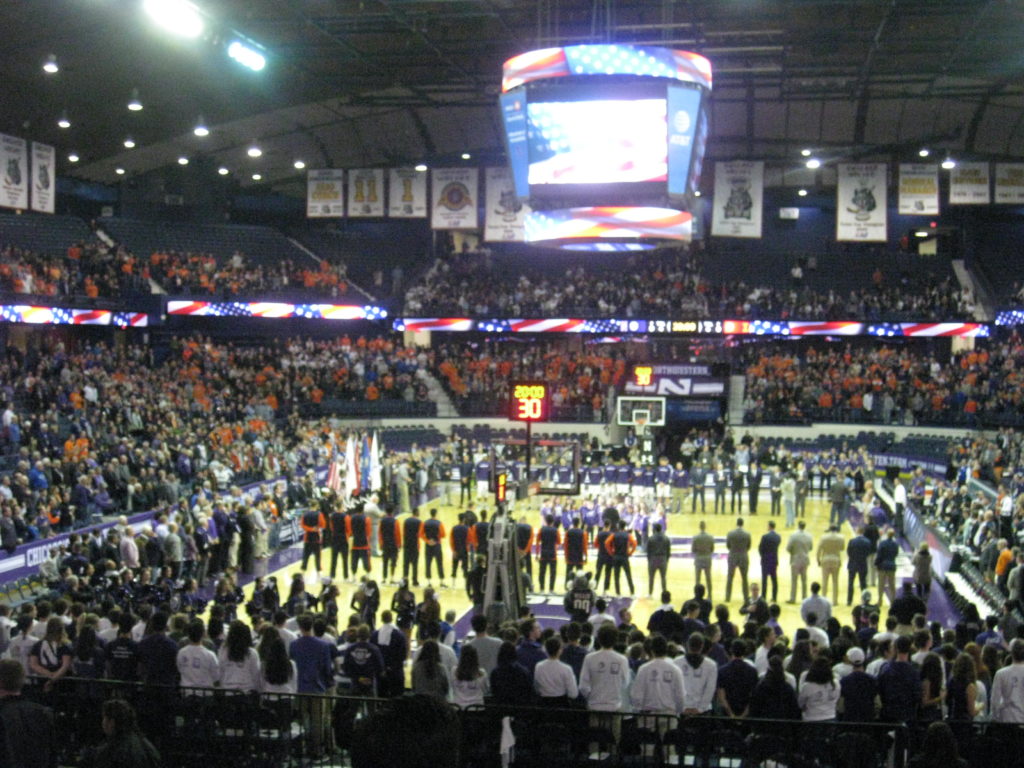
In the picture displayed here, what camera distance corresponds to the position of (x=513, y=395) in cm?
1830

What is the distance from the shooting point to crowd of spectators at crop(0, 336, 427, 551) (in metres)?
22.1

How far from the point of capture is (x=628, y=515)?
2320 centimetres

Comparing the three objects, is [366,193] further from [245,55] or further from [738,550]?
[738,550]

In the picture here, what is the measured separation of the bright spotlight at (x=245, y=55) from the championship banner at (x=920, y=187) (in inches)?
775

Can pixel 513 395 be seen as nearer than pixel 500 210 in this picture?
Yes

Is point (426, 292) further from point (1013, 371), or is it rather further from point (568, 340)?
point (1013, 371)

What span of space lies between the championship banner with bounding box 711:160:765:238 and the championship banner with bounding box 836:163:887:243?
2.41 metres

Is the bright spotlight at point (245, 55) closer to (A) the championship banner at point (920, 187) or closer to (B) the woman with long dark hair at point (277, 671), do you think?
(B) the woman with long dark hair at point (277, 671)

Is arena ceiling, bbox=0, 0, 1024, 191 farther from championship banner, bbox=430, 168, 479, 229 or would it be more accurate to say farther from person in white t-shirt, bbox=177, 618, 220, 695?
person in white t-shirt, bbox=177, 618, 220, 695

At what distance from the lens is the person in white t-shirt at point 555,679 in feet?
30.7

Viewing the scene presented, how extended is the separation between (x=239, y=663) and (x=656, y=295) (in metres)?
36.0

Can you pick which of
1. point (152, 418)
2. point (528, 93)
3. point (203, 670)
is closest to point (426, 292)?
point (152, 418)

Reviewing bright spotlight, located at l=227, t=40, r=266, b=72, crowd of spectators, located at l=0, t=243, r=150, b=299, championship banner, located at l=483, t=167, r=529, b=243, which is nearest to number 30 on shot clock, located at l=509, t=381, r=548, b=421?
bright spotlight, located at l=227, t=40, r=266, b=72

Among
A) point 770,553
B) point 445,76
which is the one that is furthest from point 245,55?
point 445,76
